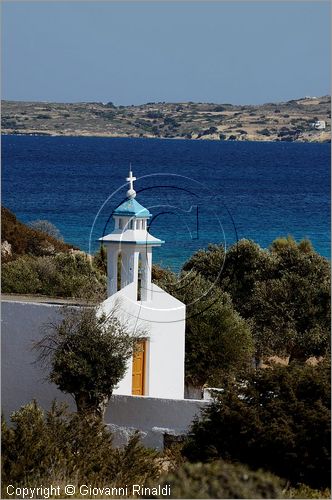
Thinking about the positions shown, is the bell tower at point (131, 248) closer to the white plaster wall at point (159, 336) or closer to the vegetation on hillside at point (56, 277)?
the white plaster wall at point (159, 336)

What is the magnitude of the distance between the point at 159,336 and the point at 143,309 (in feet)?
2.01

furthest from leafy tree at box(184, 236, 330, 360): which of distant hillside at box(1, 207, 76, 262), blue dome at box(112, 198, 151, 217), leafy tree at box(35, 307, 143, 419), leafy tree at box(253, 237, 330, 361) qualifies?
distant hillside at box(1, 207, 76, 262)

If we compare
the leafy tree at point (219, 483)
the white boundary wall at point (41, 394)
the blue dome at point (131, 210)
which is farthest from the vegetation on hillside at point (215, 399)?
the blue dome at point (131, 210)

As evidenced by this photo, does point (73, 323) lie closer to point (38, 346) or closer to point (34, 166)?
point (38, 346)

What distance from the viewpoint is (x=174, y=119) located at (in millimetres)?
119812

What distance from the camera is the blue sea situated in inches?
2562

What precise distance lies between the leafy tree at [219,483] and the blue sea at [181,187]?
3400 cm

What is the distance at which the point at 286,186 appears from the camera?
10625 centimetres

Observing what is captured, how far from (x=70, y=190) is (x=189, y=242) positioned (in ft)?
139

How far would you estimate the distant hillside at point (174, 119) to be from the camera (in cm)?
11944

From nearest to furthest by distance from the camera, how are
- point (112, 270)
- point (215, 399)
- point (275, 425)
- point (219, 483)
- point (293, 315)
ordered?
point (219, 483)
point (275, 425)
point (215, 399)
point (112, 270)
point (293, 315)

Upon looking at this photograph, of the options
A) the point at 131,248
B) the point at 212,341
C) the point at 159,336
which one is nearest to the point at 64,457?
the point at 159,336

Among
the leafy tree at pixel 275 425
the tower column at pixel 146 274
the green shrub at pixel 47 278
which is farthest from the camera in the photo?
the green shrub at pixel 47 278

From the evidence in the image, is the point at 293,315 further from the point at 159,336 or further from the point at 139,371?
the point at 139,371
